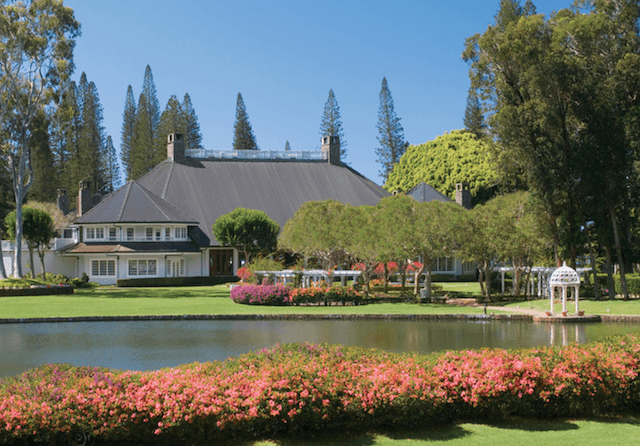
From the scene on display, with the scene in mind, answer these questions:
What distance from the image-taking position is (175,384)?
8445 mm

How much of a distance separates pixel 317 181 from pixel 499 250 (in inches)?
1322

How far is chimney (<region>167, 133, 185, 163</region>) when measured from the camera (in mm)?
62062

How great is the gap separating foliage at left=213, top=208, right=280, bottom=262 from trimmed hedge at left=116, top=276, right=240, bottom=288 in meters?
2.80

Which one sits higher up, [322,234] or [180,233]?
[180,233]

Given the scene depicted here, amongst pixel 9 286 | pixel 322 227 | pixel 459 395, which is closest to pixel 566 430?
pixel 459 395

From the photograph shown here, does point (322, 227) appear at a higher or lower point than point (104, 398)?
higher

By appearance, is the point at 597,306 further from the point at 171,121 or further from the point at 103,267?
the point at 171,121

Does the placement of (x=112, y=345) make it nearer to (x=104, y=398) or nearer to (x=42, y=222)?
(x=104, y=398)

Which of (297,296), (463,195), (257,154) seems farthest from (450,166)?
(297,296)

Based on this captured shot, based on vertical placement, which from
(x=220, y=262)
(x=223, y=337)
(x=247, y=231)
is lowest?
(x=223, y=337)

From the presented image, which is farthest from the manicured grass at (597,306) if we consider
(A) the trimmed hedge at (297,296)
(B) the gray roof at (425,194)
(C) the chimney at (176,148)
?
(C) the chimney at (176,148)

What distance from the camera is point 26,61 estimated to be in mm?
44156

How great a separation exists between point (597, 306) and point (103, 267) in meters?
36.5

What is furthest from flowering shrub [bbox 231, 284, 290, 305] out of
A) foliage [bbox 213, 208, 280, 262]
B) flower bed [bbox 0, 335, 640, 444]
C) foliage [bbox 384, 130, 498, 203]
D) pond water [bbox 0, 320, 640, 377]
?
foliage [bbox 384, 130, 498, 203]
